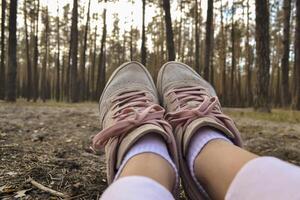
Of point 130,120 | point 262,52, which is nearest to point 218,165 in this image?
point 130,120

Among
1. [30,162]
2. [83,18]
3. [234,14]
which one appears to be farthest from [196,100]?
[83,18]

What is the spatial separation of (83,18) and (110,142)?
94.0 feet

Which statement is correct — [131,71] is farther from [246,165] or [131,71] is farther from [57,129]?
[57,129]

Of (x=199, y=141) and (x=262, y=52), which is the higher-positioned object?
(x=262, y=52)

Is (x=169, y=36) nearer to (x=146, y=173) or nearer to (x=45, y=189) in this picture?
(x=45, y=189)

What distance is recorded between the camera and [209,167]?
1353mm

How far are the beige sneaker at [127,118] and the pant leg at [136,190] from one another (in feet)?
0.99

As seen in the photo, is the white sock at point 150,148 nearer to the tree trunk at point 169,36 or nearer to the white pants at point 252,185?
the white pants at point 252,185

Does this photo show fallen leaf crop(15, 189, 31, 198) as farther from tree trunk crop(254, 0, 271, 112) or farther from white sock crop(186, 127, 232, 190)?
tree trunk crop(254, 0, 271, 112)

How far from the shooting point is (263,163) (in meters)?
1.09

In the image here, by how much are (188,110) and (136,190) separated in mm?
762

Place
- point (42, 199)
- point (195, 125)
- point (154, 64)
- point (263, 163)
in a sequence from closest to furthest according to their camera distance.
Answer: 1. point (263, 163)
2. point (195, 125)
3. point (42, 199)
4. point (154, 64)

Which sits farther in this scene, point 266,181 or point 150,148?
point 150,148

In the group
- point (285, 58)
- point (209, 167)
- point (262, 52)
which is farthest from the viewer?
point (285, 58)
